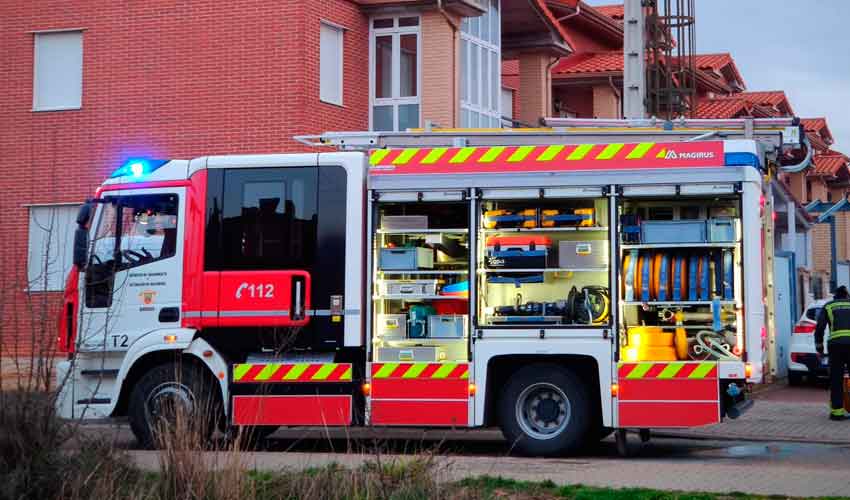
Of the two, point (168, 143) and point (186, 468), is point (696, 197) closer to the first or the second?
point (186, 468)

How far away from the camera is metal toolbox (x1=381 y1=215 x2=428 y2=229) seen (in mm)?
13375

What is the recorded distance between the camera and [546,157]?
43.1 feet

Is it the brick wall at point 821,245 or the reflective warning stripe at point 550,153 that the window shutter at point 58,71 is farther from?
the brick wall at point 821,245

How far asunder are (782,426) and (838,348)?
1.43 m

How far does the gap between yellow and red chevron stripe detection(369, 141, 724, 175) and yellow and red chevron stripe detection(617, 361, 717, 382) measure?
195 centimetres

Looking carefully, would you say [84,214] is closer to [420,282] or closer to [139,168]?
[139,168]

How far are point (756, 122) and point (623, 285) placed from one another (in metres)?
2.25

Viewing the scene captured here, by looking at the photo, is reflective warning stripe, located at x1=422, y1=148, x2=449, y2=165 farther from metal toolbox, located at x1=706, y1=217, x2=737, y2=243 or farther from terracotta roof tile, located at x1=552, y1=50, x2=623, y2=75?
terracotta roof tile, located at x1=552, y1=50, x2=623, y2=75

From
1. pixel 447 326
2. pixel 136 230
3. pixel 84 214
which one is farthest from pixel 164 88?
pixel 447 326


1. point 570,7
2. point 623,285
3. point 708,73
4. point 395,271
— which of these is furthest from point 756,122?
point 708,73

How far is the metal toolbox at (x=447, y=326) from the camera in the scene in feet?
43.1

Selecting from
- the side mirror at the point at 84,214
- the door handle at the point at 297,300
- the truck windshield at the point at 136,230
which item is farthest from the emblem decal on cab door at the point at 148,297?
the door handle at the point at 297,300

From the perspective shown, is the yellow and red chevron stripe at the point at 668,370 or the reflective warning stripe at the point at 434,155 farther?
the reflective warning stripe at the point at 434,155

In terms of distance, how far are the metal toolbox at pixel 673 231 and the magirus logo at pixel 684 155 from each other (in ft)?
2.07
